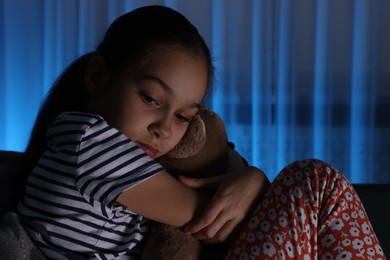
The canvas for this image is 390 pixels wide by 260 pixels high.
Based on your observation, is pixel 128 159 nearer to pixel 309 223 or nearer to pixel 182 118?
pixel 182 118

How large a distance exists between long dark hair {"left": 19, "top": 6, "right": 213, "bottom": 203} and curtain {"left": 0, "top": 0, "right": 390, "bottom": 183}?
198cm

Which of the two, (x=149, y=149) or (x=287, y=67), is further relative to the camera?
(x=287, y=67)

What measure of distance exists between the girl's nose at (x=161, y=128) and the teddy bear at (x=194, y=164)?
0.31 ft

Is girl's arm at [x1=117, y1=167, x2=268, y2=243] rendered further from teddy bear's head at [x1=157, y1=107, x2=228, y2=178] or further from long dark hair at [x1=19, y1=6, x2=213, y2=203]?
long dark hair at [x1=19, y1=6, x2=213, y2=203]

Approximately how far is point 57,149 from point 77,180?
0.09 meters

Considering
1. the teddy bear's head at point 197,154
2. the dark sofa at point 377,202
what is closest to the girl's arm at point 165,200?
the teddy bear's head at point 197,154

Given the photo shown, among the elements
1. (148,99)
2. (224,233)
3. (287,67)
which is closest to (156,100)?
(148,99)

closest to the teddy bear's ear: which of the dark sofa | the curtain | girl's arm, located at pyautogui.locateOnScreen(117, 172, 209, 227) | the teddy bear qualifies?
the teddy bear

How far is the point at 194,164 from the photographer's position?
108 centimetres

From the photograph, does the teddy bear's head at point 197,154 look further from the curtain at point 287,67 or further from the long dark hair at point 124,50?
the curtain at point 287,67

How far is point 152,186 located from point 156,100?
0.16 m

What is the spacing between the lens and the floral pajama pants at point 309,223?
915 millimetres

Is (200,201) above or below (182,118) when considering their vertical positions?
below

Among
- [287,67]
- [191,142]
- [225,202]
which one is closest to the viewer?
[225,202]
